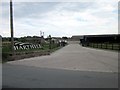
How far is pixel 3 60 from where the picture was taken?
2017 cm

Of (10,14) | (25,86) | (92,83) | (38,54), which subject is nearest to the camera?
(25,86)

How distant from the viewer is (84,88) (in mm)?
8695

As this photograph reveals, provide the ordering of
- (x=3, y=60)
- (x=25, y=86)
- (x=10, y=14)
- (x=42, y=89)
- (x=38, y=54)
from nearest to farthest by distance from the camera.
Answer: (x=42, y=89), (x=25, y=86), (x=3, y=60), (x=10, y=14), (x=38, y=54)

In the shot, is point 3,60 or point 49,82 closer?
point 49,82

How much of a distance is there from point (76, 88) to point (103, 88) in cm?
88

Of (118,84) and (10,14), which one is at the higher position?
(10,14)

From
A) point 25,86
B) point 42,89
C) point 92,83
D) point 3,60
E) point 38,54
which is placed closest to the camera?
point 42,89

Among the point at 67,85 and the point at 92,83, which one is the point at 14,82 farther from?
the point at 92,83

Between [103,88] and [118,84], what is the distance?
42.5 inches

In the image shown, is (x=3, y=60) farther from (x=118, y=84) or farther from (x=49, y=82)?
(x=118, y=84)

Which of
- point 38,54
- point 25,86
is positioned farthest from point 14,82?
point 38,54

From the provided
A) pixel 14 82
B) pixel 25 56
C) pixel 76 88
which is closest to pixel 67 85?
pixel 76 88

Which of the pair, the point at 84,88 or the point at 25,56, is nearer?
the point at 84,88

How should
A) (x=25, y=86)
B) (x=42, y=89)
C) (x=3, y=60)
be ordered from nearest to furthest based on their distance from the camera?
(x=42, y=89) < (x=25, y=86) < (x=3, y=60)
